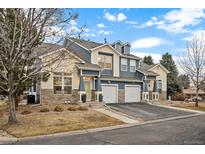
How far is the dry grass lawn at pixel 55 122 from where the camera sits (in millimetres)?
14826

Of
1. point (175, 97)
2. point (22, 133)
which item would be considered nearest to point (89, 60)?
point (22, 133)

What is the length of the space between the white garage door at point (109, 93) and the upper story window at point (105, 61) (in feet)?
6.79

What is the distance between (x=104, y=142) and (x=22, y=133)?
15.2 ft

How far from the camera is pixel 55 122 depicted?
679 inches

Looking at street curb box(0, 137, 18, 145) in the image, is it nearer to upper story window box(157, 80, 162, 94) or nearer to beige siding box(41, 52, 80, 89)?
beige siding box(41, 52, 80, 89)

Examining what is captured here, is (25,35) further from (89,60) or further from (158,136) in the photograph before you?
(89,60)

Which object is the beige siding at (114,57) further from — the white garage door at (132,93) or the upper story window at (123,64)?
the white garage door at (132,93)

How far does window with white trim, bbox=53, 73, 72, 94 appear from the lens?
25.0 meters

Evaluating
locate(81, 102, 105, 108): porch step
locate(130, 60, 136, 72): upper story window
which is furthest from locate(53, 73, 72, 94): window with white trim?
→ locate(130, 60, 136, 72): upper story window

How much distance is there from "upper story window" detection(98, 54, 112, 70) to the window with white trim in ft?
15.6

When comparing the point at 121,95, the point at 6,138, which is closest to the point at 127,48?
the point at 121,95

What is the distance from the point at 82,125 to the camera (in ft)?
55.1

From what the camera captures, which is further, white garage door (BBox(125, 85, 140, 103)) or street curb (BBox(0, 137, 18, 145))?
white garage door (BBox(125, 85, 140, 103))

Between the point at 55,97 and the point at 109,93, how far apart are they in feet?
22.3
